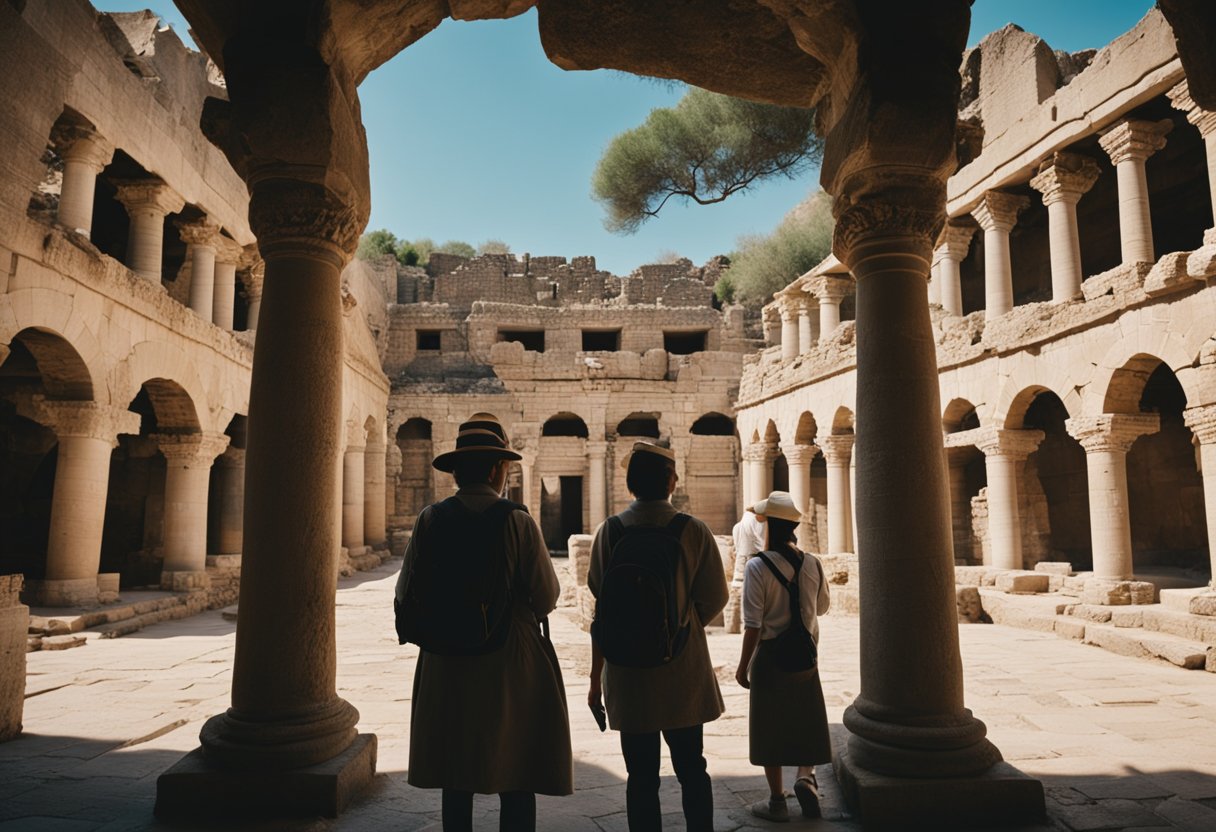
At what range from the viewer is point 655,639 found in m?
3.01

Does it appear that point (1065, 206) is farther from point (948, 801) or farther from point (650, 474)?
point (650, 474)

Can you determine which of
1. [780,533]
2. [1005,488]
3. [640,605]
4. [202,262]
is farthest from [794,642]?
[202,262]

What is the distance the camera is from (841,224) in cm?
432

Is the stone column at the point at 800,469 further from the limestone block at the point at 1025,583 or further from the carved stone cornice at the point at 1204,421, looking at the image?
the carved stone cornice at the point at 1204,421

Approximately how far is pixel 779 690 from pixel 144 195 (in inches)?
524

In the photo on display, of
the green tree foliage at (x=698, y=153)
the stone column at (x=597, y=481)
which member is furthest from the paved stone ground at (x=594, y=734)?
the green tree foliage at (x=698, y=153)

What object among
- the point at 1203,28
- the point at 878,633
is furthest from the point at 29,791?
the point at 1203,28

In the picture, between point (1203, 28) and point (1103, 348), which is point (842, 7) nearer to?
point (1203, 28)

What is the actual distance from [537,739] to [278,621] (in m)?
1.55

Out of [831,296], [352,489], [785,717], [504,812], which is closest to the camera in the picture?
[504,812]

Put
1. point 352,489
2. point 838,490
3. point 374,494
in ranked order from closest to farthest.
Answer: point 838,490
point 352,489
point 374,494

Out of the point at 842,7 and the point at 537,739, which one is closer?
A: the point at 537,739

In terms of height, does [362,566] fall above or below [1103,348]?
below

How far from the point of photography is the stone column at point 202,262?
14.1 metres
